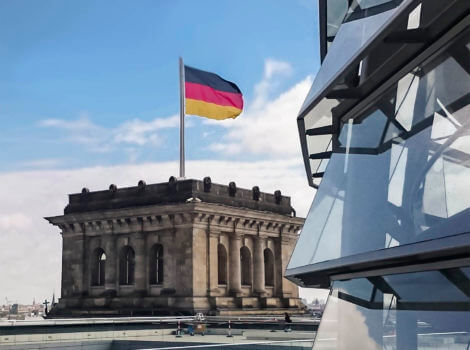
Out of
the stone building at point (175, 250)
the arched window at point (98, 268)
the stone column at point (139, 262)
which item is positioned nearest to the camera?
the stone building at point (175, 250)

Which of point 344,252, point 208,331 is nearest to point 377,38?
point 344,252

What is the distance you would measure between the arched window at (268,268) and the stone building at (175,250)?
0.28 feet

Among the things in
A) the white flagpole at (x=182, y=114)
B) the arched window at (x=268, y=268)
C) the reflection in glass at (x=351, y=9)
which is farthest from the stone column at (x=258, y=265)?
the reflection in glass at (x=351, y=9)

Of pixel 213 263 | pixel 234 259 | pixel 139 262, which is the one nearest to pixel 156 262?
pixel 139 262

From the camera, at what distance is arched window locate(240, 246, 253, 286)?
170 ft

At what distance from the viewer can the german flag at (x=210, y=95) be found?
154 ft

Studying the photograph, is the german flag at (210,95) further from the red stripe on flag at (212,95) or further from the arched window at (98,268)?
the arched window at (98,268)

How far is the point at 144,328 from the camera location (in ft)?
98.2

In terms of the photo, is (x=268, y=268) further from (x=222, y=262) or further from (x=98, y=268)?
(x=98, y=268)

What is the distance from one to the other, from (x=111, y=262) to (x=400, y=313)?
150 ft

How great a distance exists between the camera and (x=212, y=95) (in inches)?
1885

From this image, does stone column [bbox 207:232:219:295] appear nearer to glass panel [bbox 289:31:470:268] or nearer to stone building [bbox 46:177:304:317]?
stone building [bbox 46:177:304:317]

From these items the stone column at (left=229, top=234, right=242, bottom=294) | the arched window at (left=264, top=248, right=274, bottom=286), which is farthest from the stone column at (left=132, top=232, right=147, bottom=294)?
the arched window at (left=264, top=248, right=274, bottom=286)

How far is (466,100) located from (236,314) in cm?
4153
